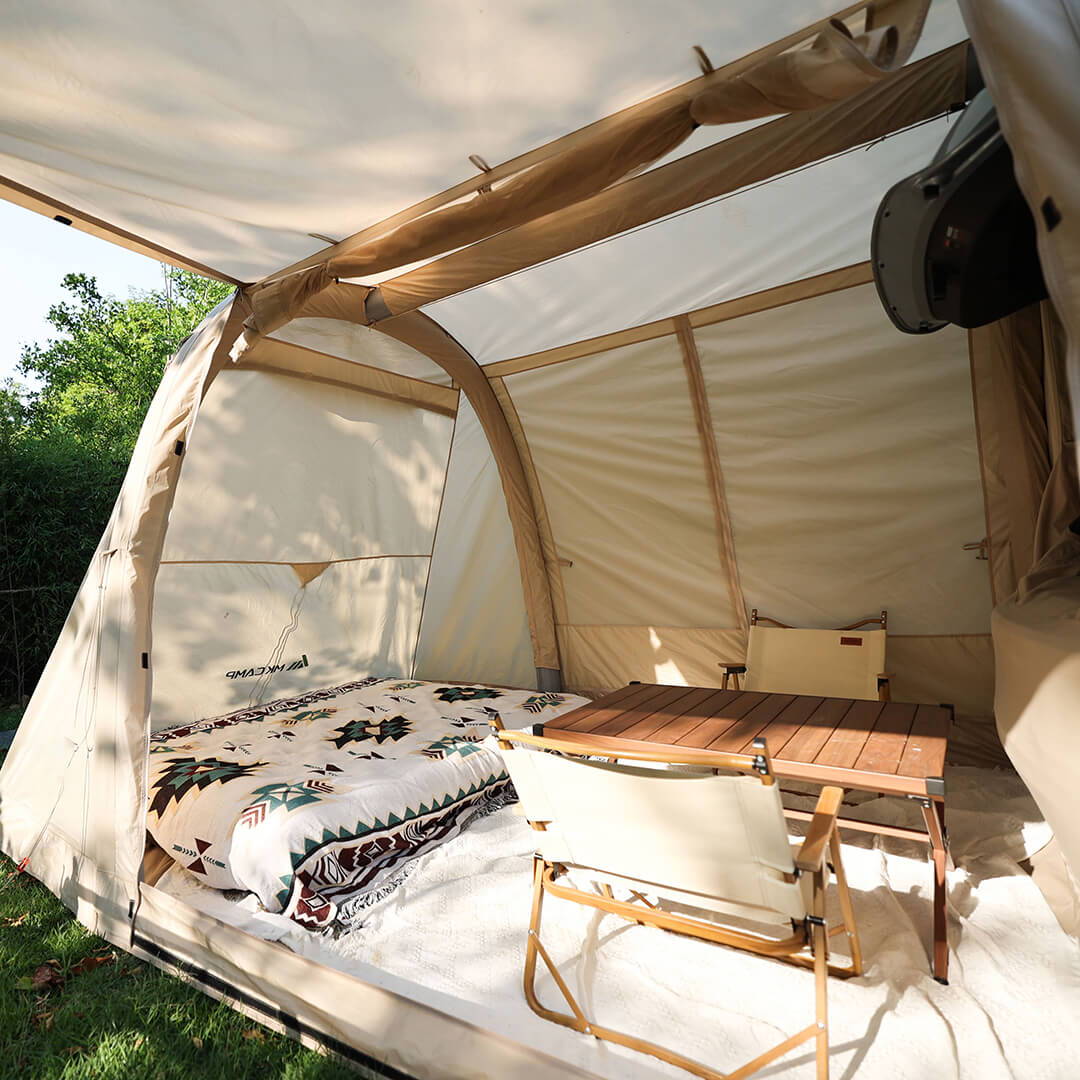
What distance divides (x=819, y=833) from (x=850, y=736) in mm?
840

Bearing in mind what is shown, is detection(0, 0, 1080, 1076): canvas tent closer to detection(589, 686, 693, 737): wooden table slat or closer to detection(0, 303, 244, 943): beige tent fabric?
detection(0, 303, 244, 943): beige tent fabric

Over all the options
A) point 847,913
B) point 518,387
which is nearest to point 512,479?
point 518,387

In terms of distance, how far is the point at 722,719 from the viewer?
2.77 metres

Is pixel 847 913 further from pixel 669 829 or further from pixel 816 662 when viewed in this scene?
pixel 816 662

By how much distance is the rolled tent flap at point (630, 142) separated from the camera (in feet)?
5.23

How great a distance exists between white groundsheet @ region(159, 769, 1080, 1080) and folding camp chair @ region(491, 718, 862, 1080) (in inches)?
3.2

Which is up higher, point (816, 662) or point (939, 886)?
point (816, 662)

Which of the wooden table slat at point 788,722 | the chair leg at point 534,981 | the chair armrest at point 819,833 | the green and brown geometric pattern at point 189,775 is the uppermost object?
the chair armrest at point 819,833

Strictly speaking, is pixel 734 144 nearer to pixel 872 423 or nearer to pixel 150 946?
pixel 872 423

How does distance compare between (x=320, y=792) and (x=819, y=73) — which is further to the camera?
(x=320, y=792)

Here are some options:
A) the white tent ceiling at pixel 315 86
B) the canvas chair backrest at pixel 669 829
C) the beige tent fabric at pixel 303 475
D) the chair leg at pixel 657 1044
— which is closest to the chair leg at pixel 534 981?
the chair leg at pixel 657 1044

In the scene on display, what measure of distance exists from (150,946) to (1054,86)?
10.4ft

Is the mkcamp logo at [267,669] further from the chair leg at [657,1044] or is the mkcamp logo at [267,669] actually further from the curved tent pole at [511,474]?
the chair leg at [657,1044]

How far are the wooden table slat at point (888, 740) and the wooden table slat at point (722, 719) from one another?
48 centimetres
